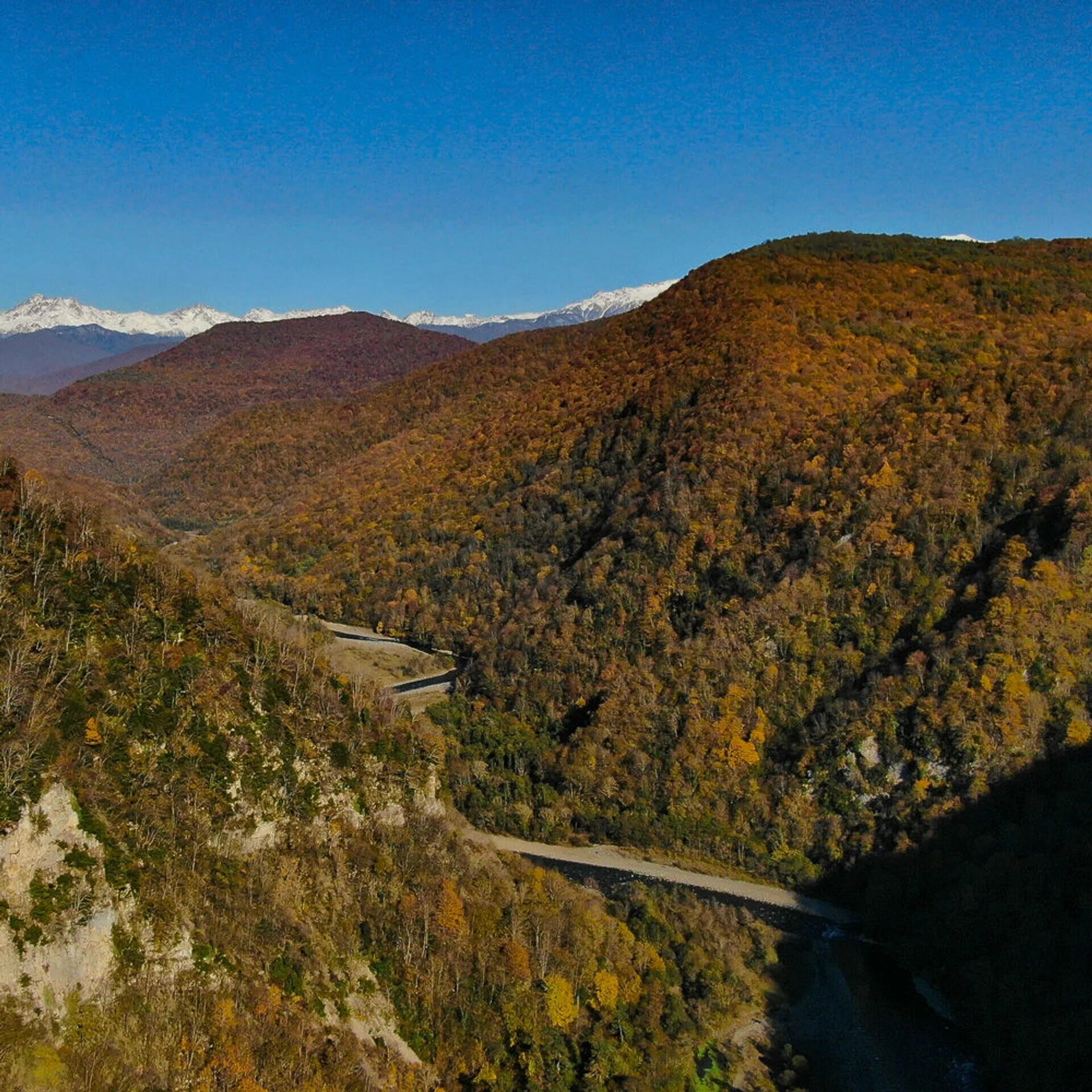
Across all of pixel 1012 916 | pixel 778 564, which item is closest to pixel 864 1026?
pixel 1012 916

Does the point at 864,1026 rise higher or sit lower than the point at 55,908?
lower

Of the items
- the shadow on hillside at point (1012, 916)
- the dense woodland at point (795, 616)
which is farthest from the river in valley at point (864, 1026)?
the dense woodland at point (795, 616)

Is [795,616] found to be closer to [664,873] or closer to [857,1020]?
[664,873]

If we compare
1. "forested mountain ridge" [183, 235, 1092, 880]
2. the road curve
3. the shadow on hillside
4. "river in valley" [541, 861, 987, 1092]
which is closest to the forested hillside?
"river in valley" [541, 861, 987, 1092]

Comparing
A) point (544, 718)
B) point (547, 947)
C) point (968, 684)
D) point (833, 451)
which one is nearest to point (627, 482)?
point (833, 451)

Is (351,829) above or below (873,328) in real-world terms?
below

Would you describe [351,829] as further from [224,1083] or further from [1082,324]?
[1082,324]
